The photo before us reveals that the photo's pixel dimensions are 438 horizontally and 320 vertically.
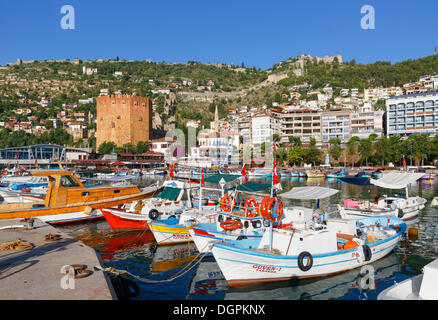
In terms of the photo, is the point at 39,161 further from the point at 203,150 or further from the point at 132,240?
the point at 132,240

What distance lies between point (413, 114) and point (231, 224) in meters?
80.6

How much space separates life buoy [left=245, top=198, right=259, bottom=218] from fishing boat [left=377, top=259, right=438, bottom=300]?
7.28 metres

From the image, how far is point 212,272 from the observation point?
446 inches

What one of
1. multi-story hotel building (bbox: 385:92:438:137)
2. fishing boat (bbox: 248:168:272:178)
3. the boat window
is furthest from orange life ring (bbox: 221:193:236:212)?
multi-story hotel building (bbox: 385:92:438:137)

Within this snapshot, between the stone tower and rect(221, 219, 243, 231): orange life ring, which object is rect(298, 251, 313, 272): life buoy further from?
the stone tower

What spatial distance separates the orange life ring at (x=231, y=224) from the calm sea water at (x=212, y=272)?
137cm

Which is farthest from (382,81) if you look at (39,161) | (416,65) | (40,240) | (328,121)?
(40,240)

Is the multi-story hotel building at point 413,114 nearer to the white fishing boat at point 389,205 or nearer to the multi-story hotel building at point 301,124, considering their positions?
the multi-story hotel building at point 301,124

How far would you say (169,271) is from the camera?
448 inches

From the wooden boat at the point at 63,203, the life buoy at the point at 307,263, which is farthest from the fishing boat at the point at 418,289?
the wooden boat at the point at 63,203

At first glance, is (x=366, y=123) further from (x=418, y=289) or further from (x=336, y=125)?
(x=418, y=289)

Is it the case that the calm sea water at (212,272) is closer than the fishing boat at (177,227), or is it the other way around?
the calm sea water at (212,272)

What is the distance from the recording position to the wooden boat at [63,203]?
1692 centimetres

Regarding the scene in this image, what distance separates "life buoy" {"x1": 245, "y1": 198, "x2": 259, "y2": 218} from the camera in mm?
13415
